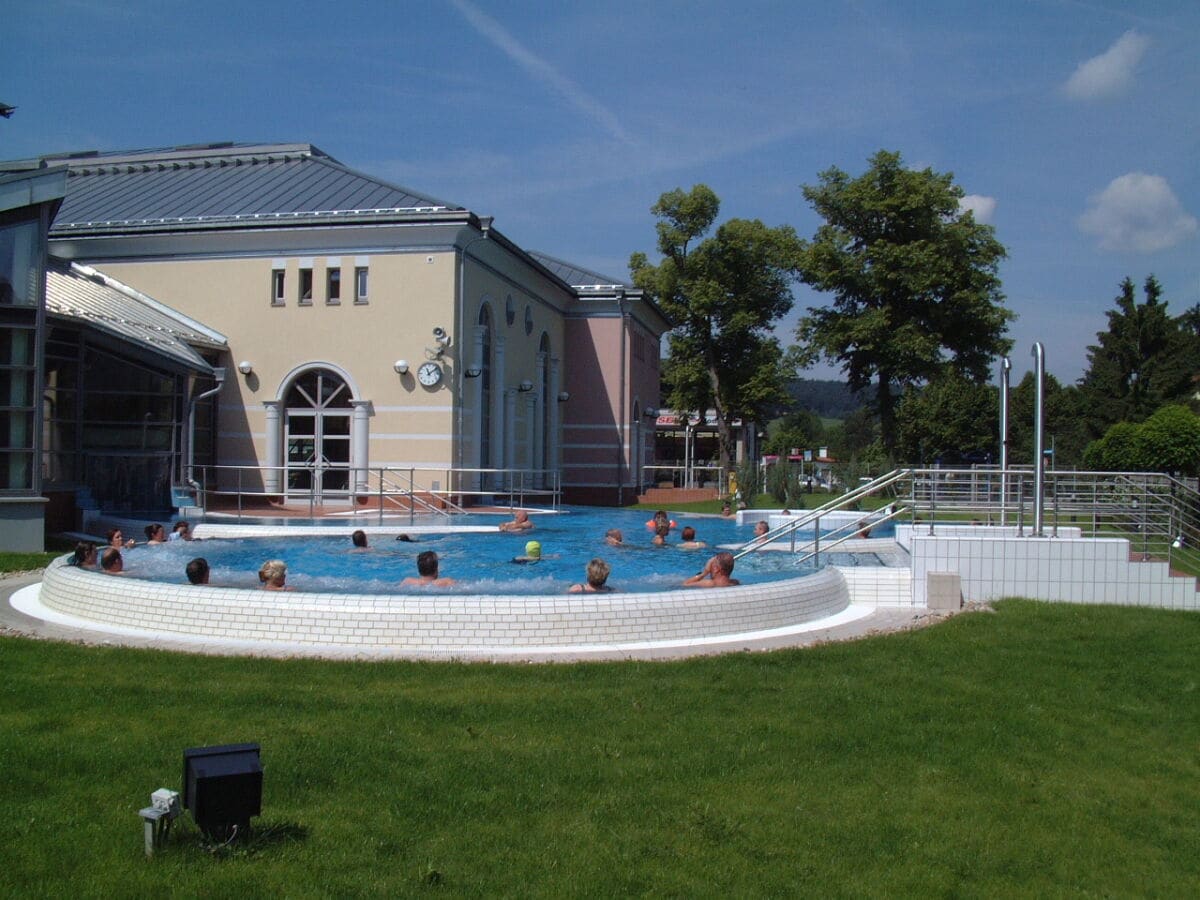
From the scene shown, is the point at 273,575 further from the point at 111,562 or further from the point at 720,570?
the point at 720,570

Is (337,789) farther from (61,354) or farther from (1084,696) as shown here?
(61,354)

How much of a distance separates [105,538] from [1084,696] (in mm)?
16927

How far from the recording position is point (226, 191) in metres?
30.5

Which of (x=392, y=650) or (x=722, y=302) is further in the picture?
(x=722, y=302)

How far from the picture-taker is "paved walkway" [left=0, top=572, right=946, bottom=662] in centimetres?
993

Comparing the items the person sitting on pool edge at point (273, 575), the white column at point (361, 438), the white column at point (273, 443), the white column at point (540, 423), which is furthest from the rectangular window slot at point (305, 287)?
the person sitting on pool edge at point (273, 575)

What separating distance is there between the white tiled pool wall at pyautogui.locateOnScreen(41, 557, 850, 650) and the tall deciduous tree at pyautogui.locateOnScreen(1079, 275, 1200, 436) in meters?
50.6

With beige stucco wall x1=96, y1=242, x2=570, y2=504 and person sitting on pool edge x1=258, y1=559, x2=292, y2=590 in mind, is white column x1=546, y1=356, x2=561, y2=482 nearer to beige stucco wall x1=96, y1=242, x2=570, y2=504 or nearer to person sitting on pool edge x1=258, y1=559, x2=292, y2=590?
beige stucco wall x1=96, y1=242, x2=570, y2=504

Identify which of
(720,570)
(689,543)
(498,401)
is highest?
(498,401)

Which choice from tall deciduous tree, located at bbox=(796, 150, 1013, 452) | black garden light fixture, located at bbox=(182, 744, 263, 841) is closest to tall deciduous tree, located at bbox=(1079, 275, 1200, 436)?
tall deciduous tree, located at bbox=(796, 150, 1013, 452)

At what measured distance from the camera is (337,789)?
19.9ft

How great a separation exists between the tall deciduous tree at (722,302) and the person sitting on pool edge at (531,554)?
29.4 m

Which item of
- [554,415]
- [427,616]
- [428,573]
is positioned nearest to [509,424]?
[554,415]

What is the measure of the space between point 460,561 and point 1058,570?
30.6ft
